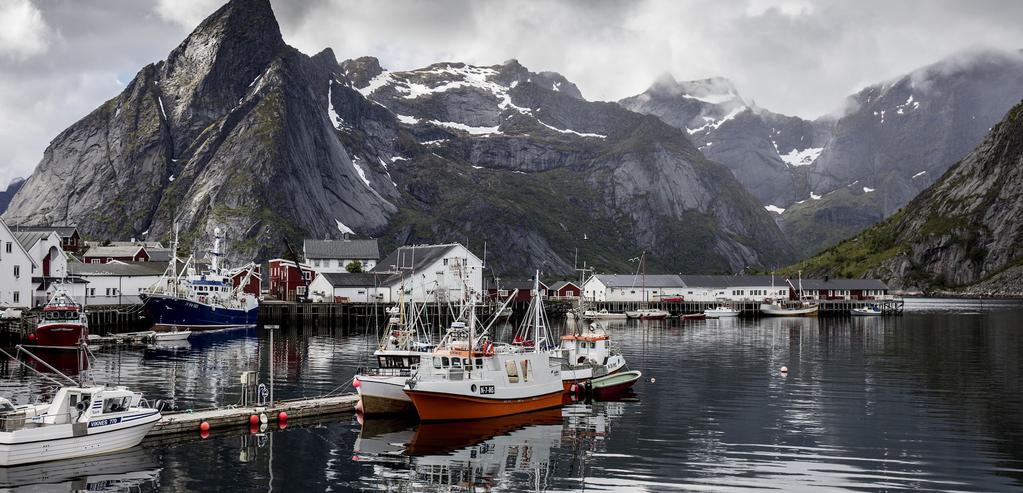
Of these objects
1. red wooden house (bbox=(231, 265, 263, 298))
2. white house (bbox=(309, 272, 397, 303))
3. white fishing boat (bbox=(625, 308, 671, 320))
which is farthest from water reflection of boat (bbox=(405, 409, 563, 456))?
white fishing boat (bbox=(625, 308, 671, 320))

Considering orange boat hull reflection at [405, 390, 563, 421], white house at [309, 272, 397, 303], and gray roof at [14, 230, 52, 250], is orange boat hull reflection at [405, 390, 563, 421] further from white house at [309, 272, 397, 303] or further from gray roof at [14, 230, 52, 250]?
white house at [309, 272, 397, 303]

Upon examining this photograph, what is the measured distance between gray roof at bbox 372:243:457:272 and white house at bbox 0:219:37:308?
6154cm

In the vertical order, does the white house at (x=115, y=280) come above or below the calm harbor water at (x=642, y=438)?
above

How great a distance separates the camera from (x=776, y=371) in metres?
76.1

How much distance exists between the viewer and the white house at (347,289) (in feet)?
486

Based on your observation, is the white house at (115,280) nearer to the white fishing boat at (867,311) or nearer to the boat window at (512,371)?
the boat window at (512,371)

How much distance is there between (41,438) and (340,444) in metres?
13.3

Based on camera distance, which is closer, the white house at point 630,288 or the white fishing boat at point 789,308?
the white fishing boat at point 789,308

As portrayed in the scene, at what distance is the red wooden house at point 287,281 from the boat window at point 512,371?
10874 centimetres

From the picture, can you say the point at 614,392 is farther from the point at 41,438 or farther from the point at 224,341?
the point at 224,341

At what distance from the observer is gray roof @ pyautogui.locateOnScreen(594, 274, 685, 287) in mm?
192750

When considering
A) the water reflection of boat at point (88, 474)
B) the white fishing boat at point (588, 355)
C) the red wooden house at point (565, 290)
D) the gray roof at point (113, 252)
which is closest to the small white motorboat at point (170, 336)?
the white fishing boat at point (588, 355)

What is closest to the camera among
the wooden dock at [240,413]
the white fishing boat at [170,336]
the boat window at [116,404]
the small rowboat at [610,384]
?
the boat window at [116,404]

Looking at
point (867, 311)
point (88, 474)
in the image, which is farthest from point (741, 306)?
point (88, 474)
